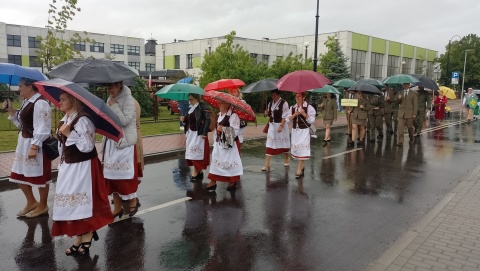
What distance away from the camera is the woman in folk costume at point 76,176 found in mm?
4305

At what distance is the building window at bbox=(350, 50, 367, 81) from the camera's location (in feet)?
174

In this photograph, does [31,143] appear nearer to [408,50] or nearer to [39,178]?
[39,178]

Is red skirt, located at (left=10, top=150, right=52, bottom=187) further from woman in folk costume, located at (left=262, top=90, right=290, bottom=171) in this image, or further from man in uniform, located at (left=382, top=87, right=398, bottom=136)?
man in uniform, located at (left=382, top=87, right=398, bottom=136)

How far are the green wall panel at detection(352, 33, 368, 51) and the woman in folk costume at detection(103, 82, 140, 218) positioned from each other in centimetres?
5021

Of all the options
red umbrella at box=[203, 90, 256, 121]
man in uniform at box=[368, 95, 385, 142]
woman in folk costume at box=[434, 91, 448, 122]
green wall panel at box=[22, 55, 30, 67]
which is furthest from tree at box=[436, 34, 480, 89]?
green wall panel at box=[22, 55, 30, 67]

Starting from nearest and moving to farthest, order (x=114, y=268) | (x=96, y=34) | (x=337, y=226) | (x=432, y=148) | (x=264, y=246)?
(x=114, y=268) < (x=264, y=246) < (x=337, y=226) < (x=432, y=148) < (x=96, y=34)

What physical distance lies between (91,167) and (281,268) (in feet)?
7.72

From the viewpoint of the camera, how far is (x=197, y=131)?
779cm

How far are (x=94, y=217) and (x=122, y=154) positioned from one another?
1.24 meters

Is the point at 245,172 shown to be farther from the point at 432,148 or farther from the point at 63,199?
the point at 432,148

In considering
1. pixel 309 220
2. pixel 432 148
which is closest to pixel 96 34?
pixel 432 148

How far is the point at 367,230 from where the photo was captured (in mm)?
5590

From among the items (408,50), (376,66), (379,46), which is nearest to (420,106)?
(376,66)

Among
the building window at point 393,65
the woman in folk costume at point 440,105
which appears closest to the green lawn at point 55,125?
the woman in folk costume at point 440,105
